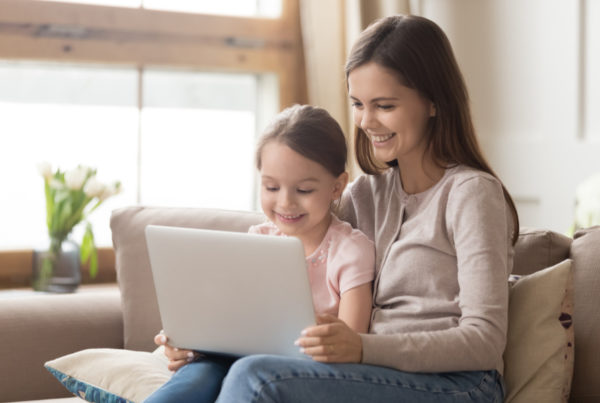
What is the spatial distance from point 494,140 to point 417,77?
1.35 metres

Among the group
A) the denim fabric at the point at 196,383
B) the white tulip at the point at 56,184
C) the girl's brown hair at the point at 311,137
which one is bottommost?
the denim fabric at the point at 196,383

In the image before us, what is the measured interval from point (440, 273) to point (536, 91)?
129 centimetres

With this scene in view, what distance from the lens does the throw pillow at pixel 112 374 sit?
4.65 feet

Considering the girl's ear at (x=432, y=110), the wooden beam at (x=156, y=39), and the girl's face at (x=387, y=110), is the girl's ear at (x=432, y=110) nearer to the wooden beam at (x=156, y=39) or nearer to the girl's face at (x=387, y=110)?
the girl's face at (x=387, y=110)

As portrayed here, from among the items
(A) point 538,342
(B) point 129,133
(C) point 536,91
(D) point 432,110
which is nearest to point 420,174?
(D) point 432,110

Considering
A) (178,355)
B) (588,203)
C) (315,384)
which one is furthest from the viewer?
(588,203)

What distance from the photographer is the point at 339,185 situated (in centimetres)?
149

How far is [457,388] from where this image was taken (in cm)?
125

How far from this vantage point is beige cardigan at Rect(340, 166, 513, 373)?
48.6 inches

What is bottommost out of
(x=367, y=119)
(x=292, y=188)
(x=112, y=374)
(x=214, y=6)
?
(x=112, y=374)

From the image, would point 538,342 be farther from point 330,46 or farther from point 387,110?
point 330,46

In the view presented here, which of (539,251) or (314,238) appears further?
(539,251)

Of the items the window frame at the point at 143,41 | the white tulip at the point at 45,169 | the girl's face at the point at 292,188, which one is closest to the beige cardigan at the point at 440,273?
the girl's face at the point at 292,188

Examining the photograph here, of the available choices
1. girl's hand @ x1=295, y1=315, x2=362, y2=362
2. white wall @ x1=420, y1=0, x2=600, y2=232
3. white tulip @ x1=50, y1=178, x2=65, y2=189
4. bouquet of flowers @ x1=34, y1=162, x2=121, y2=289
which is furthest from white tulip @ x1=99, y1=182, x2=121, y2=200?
girl's hand @ x1=295, y1=315, x2=362, y2=362
